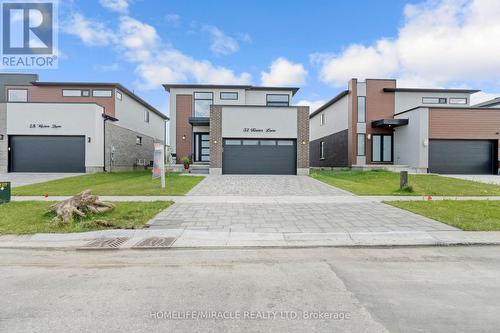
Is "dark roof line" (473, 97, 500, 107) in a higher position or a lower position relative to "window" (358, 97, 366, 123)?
higher

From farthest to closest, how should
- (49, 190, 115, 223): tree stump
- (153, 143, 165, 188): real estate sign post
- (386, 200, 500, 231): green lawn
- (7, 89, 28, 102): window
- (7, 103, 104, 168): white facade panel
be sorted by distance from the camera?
(7, 89, 28, 102): window
(7, 103, 104, 168): white facade panel
(153, 143, 165, 188): real estate sign post
(49, 190, 115, 223): tree stump
(386, 200, 500, 231): green lawn

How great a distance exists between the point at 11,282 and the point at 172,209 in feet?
15.8

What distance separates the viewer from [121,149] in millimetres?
24984

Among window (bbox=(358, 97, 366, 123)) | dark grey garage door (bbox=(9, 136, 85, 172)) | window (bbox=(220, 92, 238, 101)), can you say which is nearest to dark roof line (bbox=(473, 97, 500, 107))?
window (bbox=(358, 97, 366, 123))

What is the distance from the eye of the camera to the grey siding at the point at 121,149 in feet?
74.3

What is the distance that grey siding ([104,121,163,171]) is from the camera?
2264 cm

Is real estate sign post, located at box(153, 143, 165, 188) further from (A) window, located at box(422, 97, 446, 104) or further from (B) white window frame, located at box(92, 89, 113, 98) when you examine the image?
(A) window, located at box(422, 97, 446, 104)

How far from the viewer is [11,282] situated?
3.86 meters

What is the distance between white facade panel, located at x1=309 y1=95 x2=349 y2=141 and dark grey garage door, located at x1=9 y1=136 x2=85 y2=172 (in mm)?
22036

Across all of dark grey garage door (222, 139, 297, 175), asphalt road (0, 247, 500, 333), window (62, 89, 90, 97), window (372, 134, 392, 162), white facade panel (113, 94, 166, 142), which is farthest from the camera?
white facade panel (113, 94, 166, 142)

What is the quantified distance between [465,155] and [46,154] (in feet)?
103

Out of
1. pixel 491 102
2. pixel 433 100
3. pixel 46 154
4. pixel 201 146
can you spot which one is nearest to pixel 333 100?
pixel 433 100

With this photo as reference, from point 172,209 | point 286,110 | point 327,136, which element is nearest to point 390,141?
point 327,136

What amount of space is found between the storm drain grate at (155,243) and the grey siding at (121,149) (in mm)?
18884
